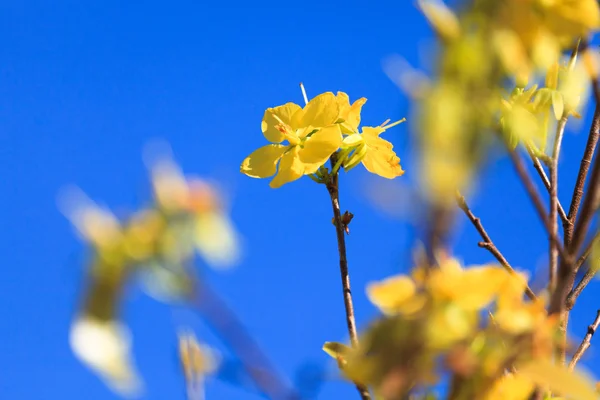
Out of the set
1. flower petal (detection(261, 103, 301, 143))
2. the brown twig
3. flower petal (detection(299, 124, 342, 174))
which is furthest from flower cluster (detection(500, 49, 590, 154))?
flower petal (detection(261, 103, 301, 143))

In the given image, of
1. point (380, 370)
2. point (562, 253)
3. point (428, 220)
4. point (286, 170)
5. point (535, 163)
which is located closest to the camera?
point (428, 220)

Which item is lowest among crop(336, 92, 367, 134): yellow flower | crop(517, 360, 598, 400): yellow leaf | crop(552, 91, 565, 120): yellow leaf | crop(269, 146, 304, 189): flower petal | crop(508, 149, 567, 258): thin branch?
crop(517, 360, 598, 400): yellow leaf

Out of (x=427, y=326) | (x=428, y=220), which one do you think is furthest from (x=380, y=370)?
(x=428, y=220)

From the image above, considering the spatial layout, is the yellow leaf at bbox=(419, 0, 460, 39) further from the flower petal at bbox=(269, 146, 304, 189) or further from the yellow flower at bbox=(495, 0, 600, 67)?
the flower petal at bbox=(269, 146, 304, 189)

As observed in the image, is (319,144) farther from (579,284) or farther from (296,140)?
(579,284)

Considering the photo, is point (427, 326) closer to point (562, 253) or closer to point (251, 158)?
point (562, 253)

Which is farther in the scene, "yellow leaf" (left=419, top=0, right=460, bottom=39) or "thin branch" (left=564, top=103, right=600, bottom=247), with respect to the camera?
"thin branch" (left=564, top=103, right=600, bottom=247)

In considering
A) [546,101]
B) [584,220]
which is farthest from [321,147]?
[584,220]
